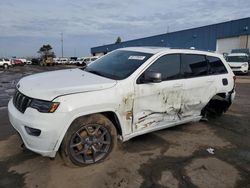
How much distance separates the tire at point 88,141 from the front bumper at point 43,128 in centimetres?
18

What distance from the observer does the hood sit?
3233 mm

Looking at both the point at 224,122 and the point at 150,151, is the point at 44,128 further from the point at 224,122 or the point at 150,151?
the point at 224,122

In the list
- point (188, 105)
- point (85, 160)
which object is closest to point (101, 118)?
point (85, 160)

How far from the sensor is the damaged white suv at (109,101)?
319cm

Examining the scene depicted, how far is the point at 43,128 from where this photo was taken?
10.2 feet

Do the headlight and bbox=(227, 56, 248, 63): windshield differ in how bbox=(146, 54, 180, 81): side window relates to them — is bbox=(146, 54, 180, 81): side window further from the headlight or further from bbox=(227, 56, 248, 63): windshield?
bbox=(227, 56, 248, 63): windshield

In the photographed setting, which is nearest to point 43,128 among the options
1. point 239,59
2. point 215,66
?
point 215,66

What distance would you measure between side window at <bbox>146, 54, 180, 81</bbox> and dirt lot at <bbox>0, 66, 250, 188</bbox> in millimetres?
1257

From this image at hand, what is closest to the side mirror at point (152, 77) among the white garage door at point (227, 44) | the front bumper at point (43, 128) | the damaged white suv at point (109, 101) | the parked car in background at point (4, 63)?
the damaged white suv at point (109, 101)

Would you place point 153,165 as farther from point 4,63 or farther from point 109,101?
point 4,63

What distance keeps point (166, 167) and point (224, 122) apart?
2919 mm

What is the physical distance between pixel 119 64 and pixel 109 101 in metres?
1.10

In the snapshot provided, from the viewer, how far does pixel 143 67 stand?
4004mm

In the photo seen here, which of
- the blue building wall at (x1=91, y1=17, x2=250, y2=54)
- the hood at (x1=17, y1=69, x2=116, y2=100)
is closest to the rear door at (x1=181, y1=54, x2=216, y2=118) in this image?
the hood at (x1=17, y1=69, x2=116, y2=100)
